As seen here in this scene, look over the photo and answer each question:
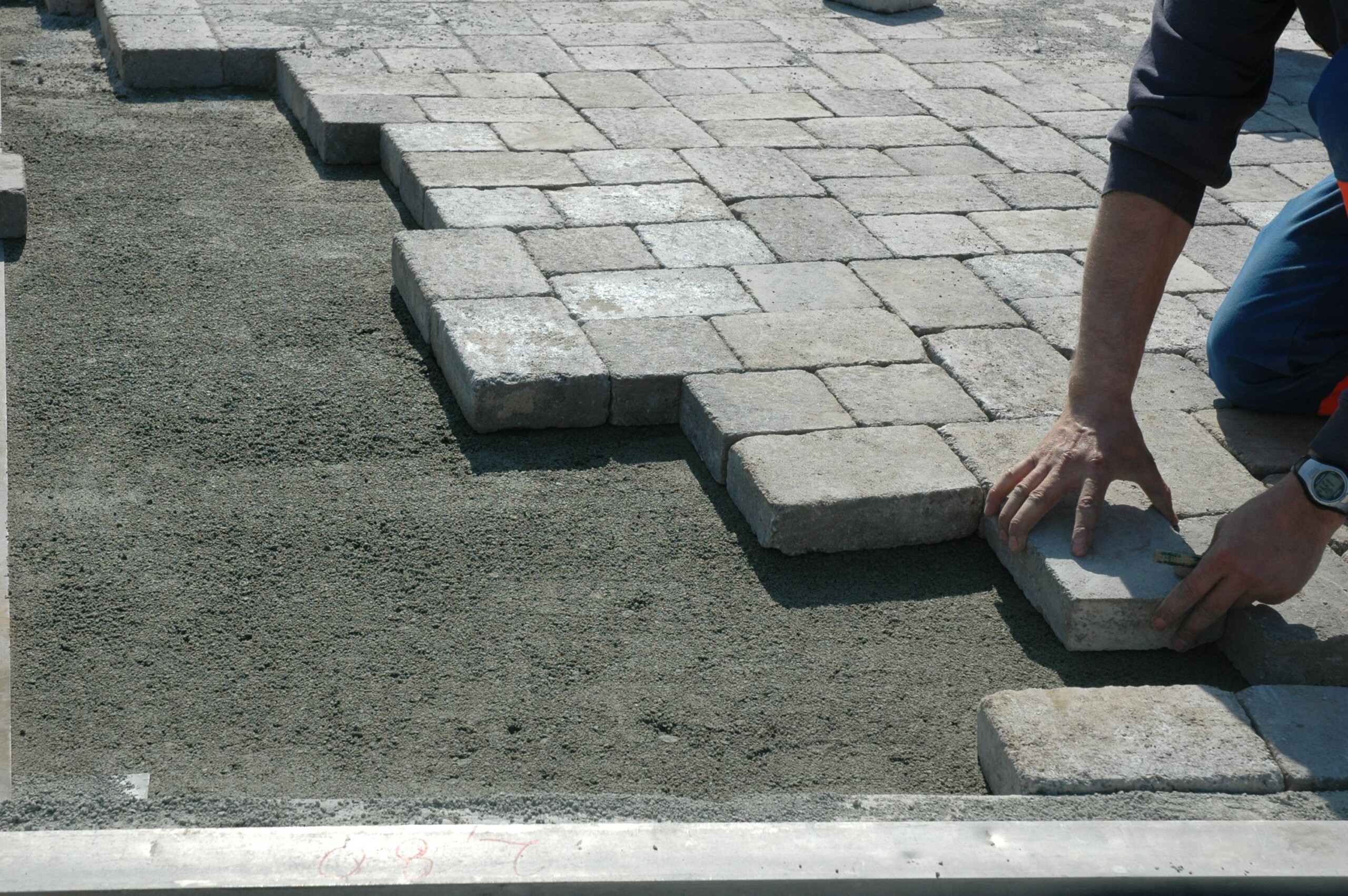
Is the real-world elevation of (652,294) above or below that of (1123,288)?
below

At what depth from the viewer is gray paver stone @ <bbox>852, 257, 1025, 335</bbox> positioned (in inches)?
163

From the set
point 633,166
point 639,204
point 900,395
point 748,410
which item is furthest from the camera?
point 633,166

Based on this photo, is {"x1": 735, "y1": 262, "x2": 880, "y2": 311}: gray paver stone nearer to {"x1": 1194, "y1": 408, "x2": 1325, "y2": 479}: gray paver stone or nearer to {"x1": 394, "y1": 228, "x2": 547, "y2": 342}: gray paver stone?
{"x1": 394, "y1": 228, "x2": 547, "y2": 342}: gray paver stone

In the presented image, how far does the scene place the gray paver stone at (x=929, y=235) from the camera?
4.64m

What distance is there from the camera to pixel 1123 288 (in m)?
2.96

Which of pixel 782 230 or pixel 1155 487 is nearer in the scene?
pixel 1155 487

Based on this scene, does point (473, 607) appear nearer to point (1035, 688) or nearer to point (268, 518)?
point (268, 518)

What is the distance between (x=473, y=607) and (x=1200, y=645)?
5.34 feet

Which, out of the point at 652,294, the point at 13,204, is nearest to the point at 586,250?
the point at 652,294

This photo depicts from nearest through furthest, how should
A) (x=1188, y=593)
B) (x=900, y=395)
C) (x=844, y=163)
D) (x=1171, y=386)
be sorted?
(x=1188, y=593) → (x=900, y=395) → (x=1171, y=386) → (x=844, y=163)

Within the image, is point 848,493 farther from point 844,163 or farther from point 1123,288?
point 844,163

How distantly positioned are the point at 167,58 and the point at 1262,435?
16.2 ft

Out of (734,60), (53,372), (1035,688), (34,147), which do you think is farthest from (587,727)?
(734,60)

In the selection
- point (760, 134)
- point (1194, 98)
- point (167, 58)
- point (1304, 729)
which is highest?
point (1194, 98)
